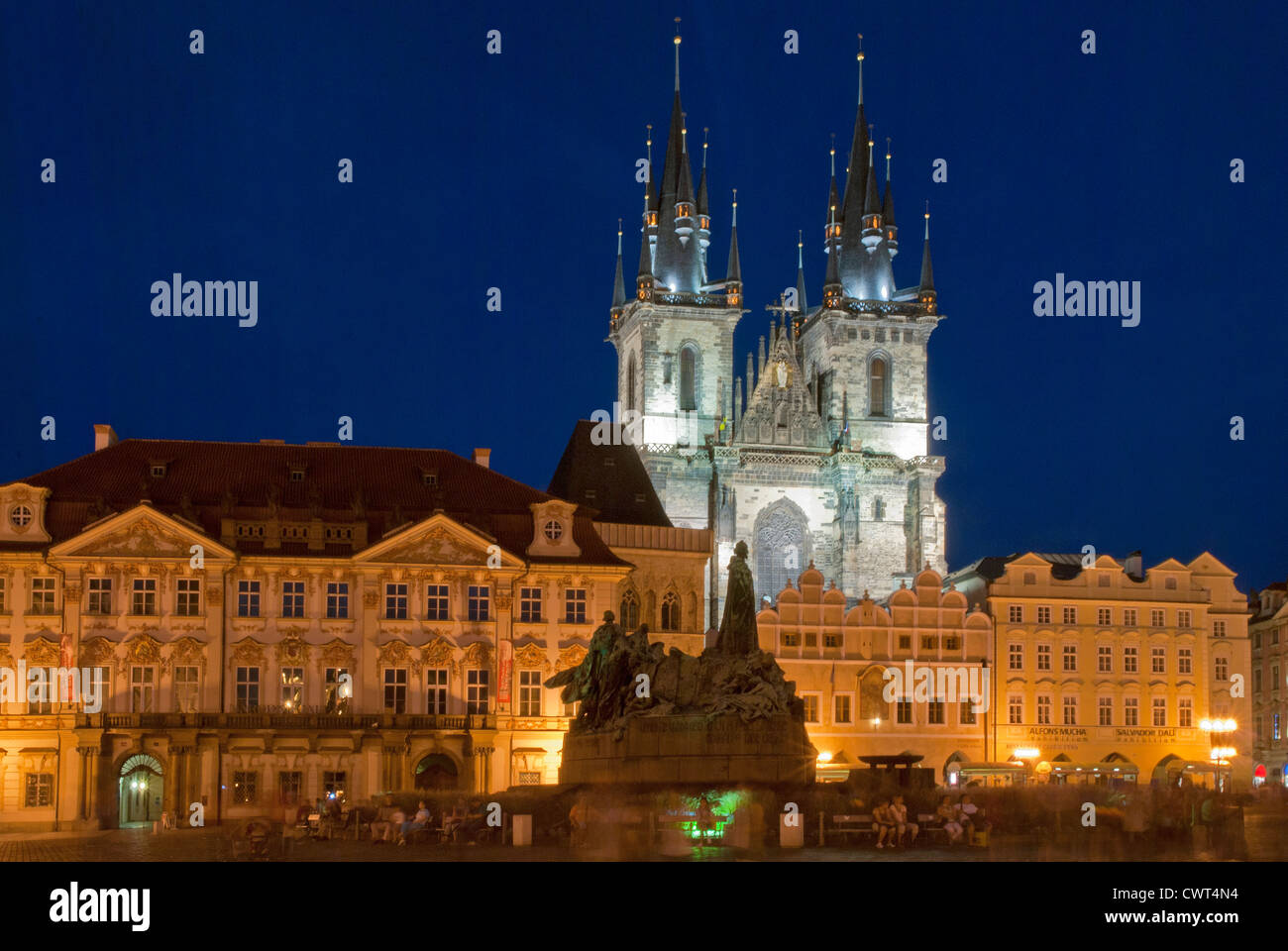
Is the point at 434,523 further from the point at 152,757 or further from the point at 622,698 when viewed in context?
the point at 622,698

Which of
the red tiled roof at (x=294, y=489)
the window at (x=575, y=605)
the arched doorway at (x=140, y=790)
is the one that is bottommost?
the arched doorway at (x=140, y=790)

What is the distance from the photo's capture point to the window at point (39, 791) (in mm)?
51469

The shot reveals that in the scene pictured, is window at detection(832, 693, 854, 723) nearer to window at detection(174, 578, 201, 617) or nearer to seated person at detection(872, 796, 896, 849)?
window at detection(174, 578, 201, 617)

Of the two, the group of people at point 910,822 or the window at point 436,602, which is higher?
the window at point 436,602

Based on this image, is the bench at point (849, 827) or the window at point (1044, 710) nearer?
the bench at point (849, 827)

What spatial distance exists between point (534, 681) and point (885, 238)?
47704 millimetres

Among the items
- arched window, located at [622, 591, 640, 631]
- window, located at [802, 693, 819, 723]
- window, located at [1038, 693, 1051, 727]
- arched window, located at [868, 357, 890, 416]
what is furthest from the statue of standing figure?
arched window, located at [868, 357, 890, 416]

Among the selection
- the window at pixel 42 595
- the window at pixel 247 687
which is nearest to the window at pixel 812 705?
the window at pixel 247 687

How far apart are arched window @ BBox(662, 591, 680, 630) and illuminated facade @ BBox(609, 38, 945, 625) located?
1720 cm

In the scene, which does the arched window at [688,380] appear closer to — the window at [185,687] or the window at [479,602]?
the window at [479,602]

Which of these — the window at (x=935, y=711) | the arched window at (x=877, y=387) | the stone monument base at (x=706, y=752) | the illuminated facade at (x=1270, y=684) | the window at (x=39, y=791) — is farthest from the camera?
the arched window at (x=877, y=387)

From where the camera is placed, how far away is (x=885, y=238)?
96.9 metres

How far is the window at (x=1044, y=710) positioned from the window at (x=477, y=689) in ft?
75.9
